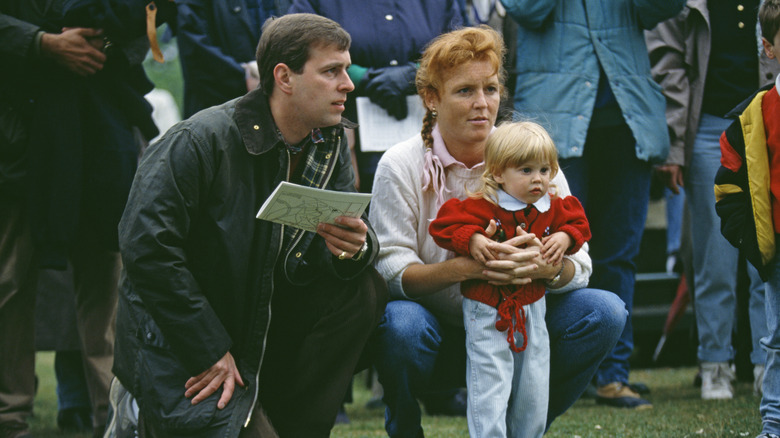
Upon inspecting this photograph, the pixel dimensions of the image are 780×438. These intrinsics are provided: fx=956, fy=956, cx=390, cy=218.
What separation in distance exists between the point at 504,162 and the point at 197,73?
199 cm

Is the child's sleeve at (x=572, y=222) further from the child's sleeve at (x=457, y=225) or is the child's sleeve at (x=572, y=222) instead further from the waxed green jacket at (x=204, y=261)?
the waxed green jacket at (x=204, y=261)

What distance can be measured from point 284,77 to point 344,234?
0.57 meters

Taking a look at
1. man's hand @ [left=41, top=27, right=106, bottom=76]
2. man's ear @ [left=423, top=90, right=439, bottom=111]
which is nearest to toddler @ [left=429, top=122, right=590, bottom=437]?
man's ear @ [left=423, top=90, right=439, bottom=111]

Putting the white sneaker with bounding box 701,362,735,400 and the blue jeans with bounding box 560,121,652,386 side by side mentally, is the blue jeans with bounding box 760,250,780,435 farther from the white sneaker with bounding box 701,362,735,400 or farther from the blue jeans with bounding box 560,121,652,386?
the white sneaker with bounding box 701,362,735,400

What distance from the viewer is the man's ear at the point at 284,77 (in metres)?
3.18

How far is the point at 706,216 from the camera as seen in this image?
4.97 m

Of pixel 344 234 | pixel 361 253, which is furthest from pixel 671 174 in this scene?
pixel 344 234

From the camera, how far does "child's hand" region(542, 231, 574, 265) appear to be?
323 cm

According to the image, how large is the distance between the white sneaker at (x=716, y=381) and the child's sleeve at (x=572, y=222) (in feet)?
6.25

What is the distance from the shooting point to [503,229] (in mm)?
3279

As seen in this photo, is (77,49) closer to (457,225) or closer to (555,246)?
(457,225)

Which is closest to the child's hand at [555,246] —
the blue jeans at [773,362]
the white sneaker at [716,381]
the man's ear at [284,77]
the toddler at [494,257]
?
the toddler at [494,257]

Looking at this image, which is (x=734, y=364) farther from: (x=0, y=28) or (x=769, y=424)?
(x=0, y=28)

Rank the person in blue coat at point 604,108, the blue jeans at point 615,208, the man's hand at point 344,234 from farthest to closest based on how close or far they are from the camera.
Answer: the blue jeans at point 615,208
the person in blue coat at point 604,108
the man's hand at point 344,234
